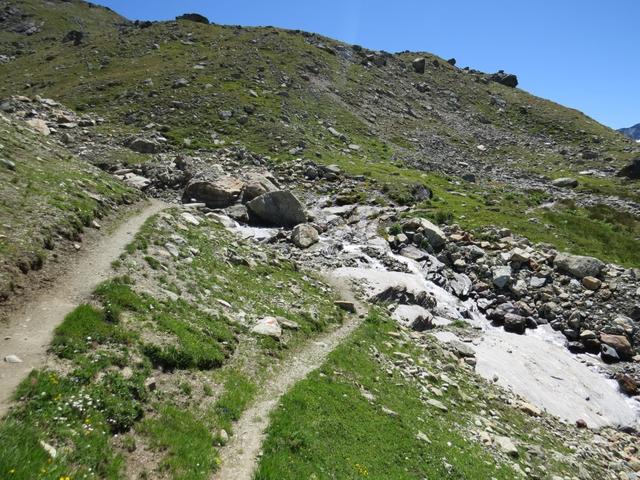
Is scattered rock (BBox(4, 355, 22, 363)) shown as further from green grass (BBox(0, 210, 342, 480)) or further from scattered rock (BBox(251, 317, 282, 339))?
scattered rock (BBox(251, 317, 282, 339))

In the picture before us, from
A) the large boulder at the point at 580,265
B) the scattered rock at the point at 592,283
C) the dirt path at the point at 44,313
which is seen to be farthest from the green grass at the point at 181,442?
the large boulder at the point at 580,265

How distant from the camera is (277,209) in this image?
47469mm

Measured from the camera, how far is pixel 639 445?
25469 millimetres

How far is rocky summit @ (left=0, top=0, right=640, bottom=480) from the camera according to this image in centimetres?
1353

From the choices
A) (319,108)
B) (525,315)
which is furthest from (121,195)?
(319,108)

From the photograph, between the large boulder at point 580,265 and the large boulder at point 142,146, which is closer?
the large boulder at point 580,265

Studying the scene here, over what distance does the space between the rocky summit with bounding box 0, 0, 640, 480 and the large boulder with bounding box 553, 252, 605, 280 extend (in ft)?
0.67

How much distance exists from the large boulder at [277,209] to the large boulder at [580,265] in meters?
27.2

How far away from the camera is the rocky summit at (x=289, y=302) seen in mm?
13531

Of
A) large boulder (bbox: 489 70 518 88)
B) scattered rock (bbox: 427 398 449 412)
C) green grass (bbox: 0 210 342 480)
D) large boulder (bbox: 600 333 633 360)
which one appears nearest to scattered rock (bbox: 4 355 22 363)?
green grass (bbox: 0 210 342 480)

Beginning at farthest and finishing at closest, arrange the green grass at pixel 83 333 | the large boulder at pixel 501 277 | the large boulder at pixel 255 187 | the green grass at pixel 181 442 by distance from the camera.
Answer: the large boulder at pixel 255 187
the large boulder at pixel 501 277
the green grass at pixel 83 333
the green grass at pixel 181 442

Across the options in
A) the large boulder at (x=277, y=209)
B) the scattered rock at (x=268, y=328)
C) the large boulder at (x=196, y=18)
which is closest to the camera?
the scattered rock at (x=268, y=328)

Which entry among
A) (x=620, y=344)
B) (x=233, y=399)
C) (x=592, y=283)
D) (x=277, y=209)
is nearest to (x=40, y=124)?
(x=277, y=209)

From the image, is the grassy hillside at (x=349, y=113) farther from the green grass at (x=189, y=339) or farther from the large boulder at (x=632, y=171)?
the green grass at (x=189, y=339)
